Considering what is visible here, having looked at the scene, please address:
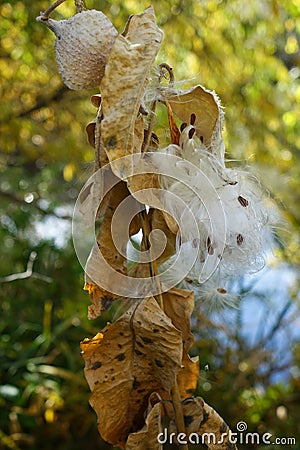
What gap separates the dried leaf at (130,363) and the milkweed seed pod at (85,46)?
0.48 ft

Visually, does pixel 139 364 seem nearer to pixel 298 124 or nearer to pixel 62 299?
pixel 62 299

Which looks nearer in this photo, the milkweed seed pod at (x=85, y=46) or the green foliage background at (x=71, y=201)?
the milkweed seed pod at (x=85, y=46)

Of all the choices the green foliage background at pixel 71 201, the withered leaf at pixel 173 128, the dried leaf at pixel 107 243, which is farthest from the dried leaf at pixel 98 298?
the green foliage background at pixel 71 201

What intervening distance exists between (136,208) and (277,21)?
3.81 ft

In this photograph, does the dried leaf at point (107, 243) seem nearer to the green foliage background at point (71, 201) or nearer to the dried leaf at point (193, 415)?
the dried leaf at point (193, 415)

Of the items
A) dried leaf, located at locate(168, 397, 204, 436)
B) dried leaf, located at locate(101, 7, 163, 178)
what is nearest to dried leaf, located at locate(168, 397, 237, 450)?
dried leaf, located at locate(168, 397, 204, 436)

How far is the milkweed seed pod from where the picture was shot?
0.34 m

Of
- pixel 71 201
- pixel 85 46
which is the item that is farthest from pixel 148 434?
pixel 71 201

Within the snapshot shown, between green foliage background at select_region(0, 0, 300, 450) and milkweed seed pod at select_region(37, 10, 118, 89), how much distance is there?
732 mm

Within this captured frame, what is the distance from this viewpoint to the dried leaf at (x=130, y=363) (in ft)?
1.20

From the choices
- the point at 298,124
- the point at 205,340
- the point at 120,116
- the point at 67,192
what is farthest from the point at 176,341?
the point at 67,192

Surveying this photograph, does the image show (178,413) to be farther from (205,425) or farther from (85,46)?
(85,46)

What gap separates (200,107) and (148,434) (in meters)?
0.21

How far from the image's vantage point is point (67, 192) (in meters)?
1.90
